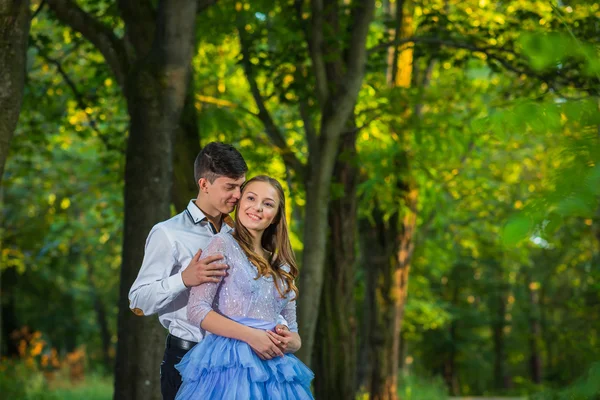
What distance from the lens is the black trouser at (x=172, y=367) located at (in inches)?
170

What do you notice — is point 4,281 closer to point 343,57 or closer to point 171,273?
point 343,57

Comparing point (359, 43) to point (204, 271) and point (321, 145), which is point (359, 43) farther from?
point (204, 271)

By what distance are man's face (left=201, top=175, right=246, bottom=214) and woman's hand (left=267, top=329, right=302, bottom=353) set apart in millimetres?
658

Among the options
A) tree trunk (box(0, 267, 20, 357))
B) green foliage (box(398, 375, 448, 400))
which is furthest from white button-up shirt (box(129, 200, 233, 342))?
tree trunk (box(0, 267, 20, 357))

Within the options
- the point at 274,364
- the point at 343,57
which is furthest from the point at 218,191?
the point at 343,57

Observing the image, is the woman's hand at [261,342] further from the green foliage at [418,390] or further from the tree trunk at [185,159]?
the green foliage at [418,390]

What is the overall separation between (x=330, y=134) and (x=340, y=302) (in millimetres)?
2688

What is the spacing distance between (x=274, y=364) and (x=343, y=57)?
8.06 m

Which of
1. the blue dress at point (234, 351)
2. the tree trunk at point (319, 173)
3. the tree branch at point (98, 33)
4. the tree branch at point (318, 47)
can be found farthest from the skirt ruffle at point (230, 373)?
the tree branch at point (318, 47)

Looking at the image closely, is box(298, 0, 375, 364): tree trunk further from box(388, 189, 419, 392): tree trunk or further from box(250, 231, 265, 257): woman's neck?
box(250, 231, 265, 257): woman's neck

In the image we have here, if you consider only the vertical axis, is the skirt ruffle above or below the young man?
below

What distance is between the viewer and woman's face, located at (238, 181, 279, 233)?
397cm

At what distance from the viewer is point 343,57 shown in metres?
11.6

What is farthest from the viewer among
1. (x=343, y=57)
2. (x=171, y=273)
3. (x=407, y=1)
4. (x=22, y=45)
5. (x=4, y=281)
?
(x=4, y=281)
